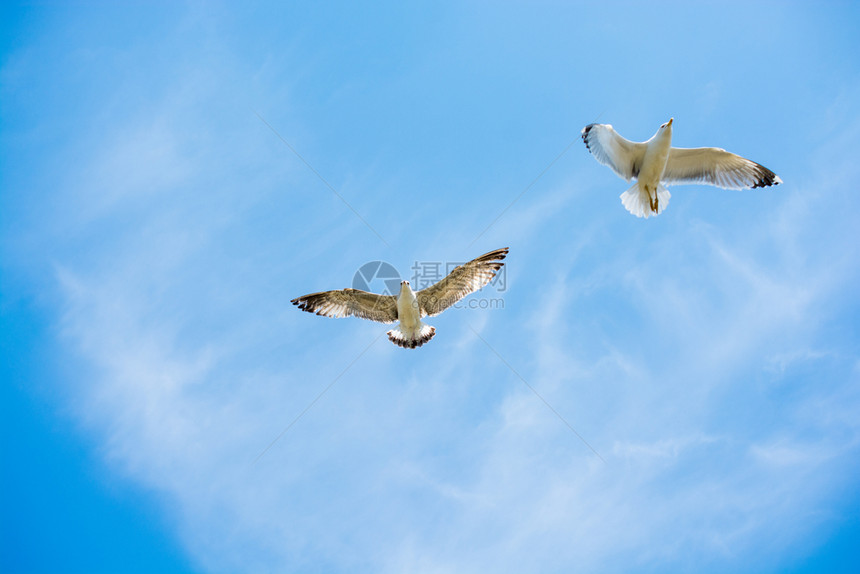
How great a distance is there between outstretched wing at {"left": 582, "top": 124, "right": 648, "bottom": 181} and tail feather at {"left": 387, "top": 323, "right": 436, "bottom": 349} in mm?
4954

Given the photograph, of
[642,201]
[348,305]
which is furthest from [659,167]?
[348,305]

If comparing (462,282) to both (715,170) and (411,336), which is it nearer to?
(411,336)

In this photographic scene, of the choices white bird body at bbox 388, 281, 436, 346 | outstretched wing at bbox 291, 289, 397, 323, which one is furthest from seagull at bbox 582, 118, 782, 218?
outstretched wing at bbox 291, 289, 397, 323

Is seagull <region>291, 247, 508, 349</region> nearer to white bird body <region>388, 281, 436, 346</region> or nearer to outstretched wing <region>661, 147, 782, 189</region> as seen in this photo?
white bird body <region>388, 281, 436, 346</region>

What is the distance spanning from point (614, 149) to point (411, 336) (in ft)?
18.1

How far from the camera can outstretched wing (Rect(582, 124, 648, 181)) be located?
1157cm

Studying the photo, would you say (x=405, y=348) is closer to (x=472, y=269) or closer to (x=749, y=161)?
(x=472, y=269)

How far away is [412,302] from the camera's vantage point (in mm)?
10789

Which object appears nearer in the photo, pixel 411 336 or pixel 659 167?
pixel 411 336

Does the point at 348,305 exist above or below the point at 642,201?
above

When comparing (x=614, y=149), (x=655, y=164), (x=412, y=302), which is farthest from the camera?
(x=614, y=149)

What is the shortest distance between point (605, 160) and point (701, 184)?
6.91ft

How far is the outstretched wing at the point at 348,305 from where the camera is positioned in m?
11.3

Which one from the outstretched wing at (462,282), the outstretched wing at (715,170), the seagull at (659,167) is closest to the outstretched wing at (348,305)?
the outstretched wing at (462,282)
